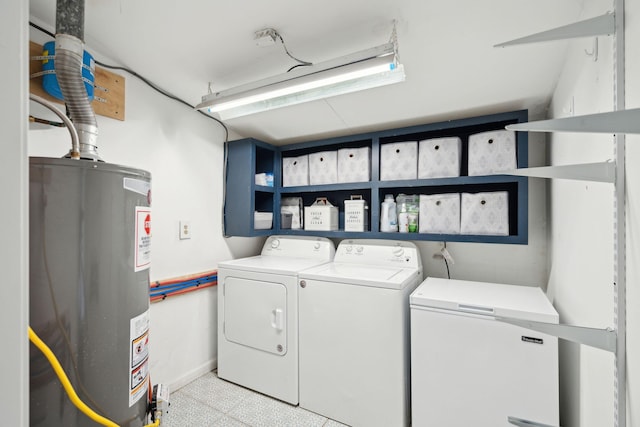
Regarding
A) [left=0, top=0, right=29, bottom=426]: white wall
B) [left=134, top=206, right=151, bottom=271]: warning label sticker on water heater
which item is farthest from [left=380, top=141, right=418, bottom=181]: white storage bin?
[left=0, top=0, right=29, bottom=426]: white wall

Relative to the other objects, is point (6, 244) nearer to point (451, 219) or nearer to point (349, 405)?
point (349, 405)

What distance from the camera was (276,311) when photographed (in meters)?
2.09

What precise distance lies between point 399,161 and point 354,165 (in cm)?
40

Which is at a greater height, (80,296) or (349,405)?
(80,296)

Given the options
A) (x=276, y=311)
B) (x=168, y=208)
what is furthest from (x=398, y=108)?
(x=168, y=208)

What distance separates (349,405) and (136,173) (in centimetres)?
185

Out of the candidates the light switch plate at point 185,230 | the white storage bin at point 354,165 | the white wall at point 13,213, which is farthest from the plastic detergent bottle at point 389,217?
the white wall at point 13,213

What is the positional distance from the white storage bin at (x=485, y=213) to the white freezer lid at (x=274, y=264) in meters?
1.20

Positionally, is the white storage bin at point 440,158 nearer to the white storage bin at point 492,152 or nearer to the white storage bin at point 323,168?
the white storage bin at point 492,152

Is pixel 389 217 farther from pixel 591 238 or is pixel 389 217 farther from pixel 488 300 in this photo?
pixel 591 238

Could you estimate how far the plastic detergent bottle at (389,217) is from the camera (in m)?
2.37

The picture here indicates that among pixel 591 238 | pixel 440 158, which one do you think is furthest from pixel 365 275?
pixel 591 238

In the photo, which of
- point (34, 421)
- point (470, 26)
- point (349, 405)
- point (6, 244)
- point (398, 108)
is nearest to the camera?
point (6, 244)

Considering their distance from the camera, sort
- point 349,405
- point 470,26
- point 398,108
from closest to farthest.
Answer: point 470,26 → point 349,405 → point 398,108
